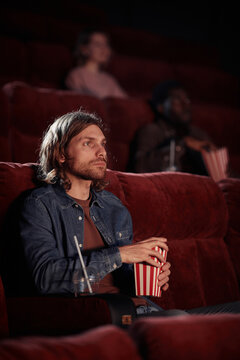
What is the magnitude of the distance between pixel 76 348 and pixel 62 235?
2.00 ft

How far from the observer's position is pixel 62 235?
3.75ft

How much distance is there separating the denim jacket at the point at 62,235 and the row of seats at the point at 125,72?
58.3 inches

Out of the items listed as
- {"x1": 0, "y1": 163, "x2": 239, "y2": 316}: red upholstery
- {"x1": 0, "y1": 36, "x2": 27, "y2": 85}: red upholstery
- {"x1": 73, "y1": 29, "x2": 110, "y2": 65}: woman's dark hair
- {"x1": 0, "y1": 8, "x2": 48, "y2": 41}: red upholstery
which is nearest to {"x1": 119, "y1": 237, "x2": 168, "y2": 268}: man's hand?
{"x1": 0, "y1": 163, "x2": 239, "y2": 316}: red upholstery

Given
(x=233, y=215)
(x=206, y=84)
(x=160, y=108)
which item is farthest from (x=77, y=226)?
(x=206, y=84)

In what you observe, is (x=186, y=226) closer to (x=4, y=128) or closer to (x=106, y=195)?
(x=106, y=195)

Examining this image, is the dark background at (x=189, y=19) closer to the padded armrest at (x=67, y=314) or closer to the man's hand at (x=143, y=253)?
the man's hand at (x=143, y=253)

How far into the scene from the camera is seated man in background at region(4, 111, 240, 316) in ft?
3.37

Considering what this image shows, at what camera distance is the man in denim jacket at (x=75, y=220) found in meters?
1.03

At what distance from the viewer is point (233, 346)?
0.58m

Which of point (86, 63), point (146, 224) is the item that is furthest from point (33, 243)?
point (86, 63)

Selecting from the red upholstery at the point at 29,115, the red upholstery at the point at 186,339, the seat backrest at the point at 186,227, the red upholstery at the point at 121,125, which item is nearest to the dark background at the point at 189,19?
the red upholstery at the point at 121,125

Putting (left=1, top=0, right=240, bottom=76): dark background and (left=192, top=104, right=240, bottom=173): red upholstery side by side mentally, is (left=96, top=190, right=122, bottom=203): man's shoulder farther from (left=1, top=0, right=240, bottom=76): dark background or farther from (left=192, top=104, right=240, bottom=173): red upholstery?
(left=1, top=0, right=240, bottom=76): dark background

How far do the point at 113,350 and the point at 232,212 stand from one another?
1.21 meters

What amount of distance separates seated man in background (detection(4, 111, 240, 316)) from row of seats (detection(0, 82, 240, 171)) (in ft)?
1.83
